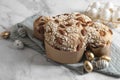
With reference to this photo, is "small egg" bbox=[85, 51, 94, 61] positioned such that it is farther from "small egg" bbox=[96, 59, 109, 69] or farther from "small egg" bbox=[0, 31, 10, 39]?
"small egg" bbox=[0, 31, 10, 39]

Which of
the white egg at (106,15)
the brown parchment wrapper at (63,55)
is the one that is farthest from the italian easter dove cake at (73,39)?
the white egg at (106,15)

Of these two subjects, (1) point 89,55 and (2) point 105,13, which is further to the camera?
(2) point 105,13

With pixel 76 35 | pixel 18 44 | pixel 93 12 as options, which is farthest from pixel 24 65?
pixel 93 12

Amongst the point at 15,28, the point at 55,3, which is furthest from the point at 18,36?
the point at 55,3

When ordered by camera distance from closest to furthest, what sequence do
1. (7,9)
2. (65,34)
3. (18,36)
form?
(65,34)
(18,36)
(7,9)

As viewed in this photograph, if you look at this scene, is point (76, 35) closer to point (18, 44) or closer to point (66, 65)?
point (66, 65)

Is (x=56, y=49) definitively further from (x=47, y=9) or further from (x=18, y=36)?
(x=47, y=9)

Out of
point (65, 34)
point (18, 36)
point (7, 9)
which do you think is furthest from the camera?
point (7, 9)

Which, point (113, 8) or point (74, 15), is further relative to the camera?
point (113, 8)
